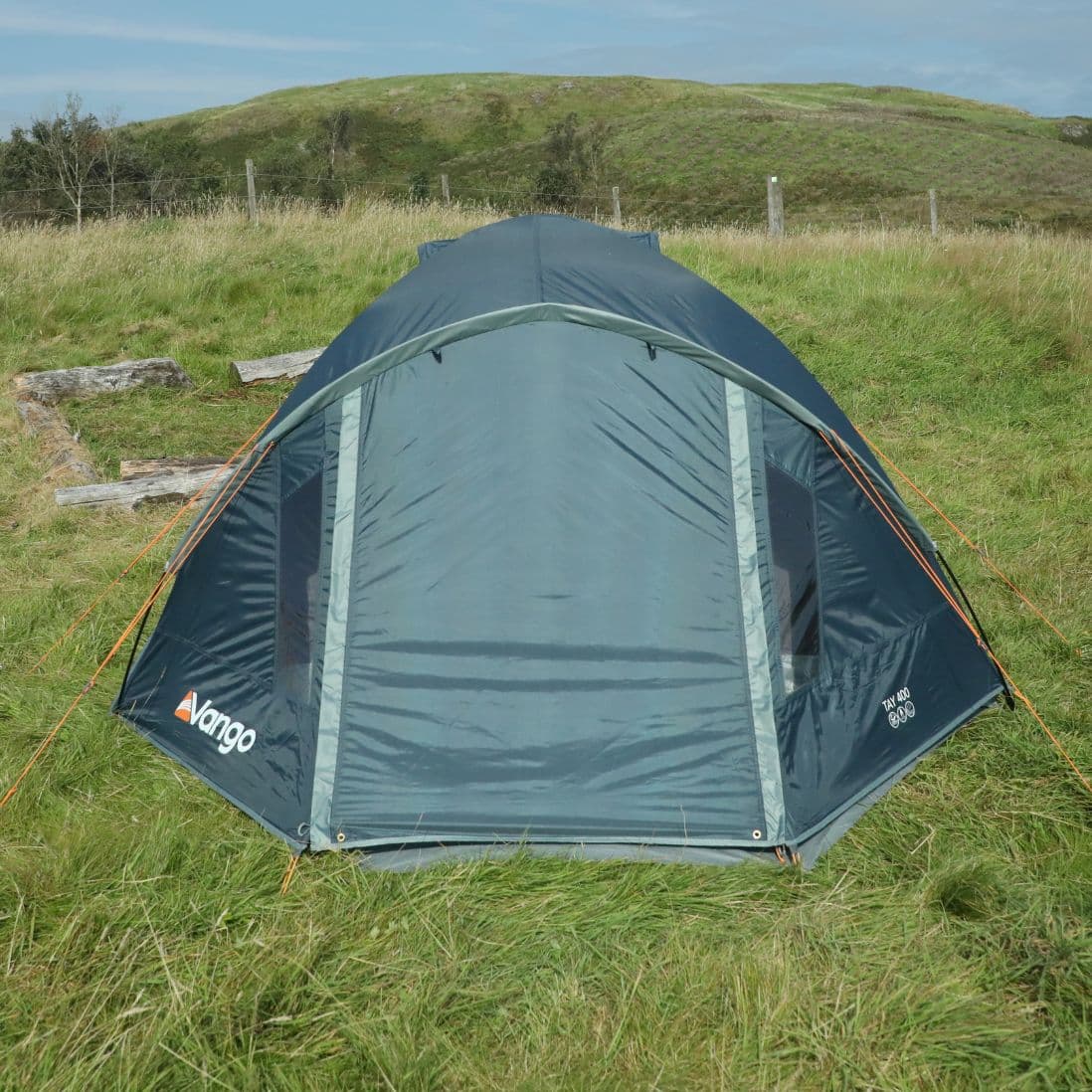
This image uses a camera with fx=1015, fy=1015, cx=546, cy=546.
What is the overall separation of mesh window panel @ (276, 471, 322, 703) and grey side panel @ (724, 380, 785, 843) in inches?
57.7

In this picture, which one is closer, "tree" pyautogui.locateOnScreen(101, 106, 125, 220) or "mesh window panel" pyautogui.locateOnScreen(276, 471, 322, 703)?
"mesh window panel" pyautogui.locateOnScreen(276, 471, 322, 703)

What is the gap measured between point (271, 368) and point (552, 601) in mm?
6820

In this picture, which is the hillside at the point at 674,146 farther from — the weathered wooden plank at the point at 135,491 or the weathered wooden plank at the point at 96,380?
the weathered wooden plank at the point at 135,491

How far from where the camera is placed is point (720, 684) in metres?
3.29

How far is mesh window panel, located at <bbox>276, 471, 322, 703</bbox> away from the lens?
3629 millimetres

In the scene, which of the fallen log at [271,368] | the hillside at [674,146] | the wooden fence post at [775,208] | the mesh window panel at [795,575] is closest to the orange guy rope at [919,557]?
the mesh window panel at [795,575]

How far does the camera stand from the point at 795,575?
361cm

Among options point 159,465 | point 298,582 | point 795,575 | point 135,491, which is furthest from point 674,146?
point 298,582

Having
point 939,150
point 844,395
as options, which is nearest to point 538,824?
point 844,395

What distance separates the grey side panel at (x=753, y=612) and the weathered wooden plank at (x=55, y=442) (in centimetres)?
503

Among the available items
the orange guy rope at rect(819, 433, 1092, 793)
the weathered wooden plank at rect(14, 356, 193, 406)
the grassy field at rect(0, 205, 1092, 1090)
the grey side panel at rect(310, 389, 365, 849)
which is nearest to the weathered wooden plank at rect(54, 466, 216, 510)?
the grassy field at rect(0, 205, 1092, 1090)

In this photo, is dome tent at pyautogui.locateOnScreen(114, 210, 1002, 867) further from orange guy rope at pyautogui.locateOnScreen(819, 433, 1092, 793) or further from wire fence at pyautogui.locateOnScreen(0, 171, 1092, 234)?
wire fence at pyautogui.locateOnScreen(0, 171, 1092, 234)

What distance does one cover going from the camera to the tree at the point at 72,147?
22.8m

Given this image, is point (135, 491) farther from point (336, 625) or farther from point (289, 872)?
point (289, 872)
